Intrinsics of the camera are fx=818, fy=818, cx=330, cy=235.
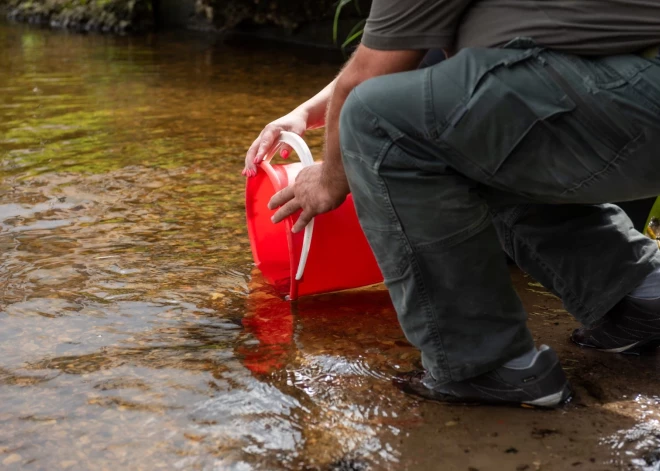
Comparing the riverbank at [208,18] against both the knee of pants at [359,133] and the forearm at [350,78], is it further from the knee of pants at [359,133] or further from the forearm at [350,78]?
the knee of pants at [359,133]

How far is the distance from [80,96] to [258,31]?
4.76 meters

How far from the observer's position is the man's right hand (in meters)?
2.24

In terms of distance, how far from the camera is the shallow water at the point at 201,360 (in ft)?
4.95

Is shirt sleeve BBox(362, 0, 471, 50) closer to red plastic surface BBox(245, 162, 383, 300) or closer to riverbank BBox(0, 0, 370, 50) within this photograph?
red plastic surface BBox(245, 162, 383, 300)

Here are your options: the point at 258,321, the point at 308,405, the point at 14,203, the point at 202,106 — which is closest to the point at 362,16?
the point at 202,106

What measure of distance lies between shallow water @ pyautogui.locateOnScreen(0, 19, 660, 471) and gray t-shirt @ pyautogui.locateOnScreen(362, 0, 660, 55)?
0.72 m

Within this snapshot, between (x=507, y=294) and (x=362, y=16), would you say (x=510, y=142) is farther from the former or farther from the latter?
(x=362, y=16)

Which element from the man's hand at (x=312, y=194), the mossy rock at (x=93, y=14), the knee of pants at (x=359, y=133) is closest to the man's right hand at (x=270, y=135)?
the man's hand at (x=312, y=194)

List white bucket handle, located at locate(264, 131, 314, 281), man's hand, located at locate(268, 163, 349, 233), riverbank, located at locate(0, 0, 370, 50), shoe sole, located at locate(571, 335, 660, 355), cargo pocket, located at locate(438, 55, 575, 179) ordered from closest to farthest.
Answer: cargo pocket, located at locate(438, 55, 575, 179) → man's hand, located at locate(268, 163, 349, 233) → shoe sole, located at locate(571, 335, 660, 355) → white bucket handle, located at locate(264, 131, 314, 281) → riverbank, located at locate(0, 0, 370, 50)

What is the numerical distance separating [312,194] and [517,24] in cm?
60

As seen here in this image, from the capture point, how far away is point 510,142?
4.90 feet

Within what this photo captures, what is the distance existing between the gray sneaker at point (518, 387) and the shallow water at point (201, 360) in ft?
0.10

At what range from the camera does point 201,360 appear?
6.22ft

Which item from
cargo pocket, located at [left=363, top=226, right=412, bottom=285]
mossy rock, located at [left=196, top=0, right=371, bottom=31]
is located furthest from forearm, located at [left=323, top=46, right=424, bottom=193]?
mossy rock, located at [left=196, top=0, right=371, bottom=31]
